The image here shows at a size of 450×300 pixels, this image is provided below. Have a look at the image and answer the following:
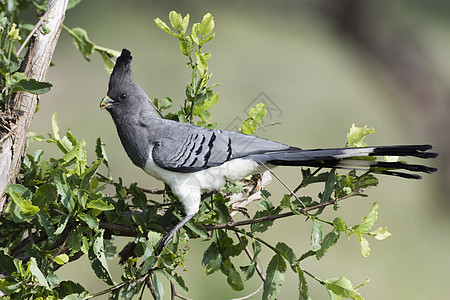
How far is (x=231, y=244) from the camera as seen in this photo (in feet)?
2.83

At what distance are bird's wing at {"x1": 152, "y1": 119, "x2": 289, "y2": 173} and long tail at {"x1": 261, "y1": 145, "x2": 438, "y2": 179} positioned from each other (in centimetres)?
7

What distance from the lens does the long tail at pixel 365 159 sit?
786 millimetres

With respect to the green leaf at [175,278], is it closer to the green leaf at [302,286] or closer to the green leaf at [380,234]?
the green leaf at [302,286]

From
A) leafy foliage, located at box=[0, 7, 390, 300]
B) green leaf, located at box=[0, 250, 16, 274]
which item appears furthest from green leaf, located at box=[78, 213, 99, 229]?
green leaf, located at box=[0, 250, 16, 274]

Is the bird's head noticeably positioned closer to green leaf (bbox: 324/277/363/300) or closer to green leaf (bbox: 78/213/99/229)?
green leaf (bbox: 78/213/99/229)

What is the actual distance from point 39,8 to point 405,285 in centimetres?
155

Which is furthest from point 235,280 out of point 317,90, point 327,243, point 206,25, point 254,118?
point 317,90

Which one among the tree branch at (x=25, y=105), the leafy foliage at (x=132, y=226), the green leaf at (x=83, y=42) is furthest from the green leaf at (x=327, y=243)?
the green leaf at (x=83, y=42)

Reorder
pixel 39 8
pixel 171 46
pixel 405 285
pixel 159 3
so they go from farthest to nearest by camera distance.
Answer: pixel 159 3
pixel 171 46
pixel 405 285
pixel 39 8

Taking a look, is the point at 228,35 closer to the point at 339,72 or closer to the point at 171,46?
the point at 171,46

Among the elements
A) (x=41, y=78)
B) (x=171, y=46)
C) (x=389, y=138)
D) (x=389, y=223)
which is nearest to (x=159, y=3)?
(x=171, y=46)

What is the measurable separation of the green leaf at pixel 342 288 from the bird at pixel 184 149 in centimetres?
18

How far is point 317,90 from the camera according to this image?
2.45 meters

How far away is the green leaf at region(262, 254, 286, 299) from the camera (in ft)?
2.65
